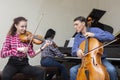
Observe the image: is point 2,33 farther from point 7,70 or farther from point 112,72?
point 112,72

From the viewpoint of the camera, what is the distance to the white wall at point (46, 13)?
428 cm

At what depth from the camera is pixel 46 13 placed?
483 centimetres

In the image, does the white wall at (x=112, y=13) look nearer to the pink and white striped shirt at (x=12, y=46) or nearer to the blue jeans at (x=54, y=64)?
the blue jeans at (x=54, y=64)

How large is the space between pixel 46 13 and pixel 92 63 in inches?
95.7

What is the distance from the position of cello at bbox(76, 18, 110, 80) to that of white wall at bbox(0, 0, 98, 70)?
6.27 ft

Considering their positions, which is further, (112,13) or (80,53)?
(112,13)

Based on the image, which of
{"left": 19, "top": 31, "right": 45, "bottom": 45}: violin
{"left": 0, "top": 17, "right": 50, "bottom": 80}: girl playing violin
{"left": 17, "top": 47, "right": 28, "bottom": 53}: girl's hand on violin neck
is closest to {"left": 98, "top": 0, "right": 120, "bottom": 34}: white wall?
{"left": 19, "top": 31, "right": 45, "bottom": 45}: violin

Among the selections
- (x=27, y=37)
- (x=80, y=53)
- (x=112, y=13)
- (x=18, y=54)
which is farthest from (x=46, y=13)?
(x=80, y=53)

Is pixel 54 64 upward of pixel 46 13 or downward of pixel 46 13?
downward

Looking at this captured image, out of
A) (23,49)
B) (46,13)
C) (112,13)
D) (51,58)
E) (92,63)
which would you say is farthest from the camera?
(112,13)

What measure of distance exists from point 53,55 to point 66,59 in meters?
0.24

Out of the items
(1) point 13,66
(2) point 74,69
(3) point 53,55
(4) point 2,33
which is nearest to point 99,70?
(2) point 74,69

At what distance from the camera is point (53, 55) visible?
12.8ft

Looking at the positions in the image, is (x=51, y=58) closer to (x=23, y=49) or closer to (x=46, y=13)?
(x=23, y=49)
